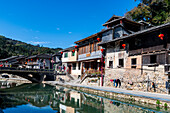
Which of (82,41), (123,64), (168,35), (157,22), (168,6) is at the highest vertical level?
(168,6)

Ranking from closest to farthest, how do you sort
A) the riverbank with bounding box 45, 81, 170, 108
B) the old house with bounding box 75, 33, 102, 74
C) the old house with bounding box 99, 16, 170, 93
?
1. the riverbank with bounding box 45, 81, 170, 108
2. the old house with bounding box 99, 16, 170, 93
3. the old house with bounding box 75, 33, 102, 74

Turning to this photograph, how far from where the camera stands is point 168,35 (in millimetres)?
16031

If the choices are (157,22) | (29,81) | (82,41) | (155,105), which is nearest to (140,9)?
(157,22)

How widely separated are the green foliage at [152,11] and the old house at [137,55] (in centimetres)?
825

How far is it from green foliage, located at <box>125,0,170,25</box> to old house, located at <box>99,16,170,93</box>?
8248mm

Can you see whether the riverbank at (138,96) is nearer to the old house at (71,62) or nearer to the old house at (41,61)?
the old house at (71,62)

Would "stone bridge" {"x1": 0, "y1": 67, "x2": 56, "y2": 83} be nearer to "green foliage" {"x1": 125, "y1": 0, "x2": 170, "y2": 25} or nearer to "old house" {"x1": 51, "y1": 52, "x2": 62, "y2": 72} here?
"old house" {"x1": 51, "y1": 52, "x2": 62, "y2": 72}

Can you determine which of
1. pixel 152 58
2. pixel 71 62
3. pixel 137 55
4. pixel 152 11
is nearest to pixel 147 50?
pixel 152 58

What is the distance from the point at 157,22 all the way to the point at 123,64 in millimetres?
16232

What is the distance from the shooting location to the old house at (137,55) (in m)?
16.3

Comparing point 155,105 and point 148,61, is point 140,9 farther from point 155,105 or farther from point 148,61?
point 155,105

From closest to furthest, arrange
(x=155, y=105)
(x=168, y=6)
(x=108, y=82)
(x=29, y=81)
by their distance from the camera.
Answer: (x=155, y=105) → (x=108, y=82) → (x=168, y=6) → (x=29, y=81)

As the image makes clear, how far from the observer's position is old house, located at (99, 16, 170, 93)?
16.3 meters

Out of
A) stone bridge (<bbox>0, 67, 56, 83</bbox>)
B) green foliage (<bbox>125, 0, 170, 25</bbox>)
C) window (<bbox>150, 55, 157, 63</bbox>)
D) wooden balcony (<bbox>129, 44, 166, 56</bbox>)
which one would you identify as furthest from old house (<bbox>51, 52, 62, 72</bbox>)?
window (<bbox>150, 55, 157, 63</bbox>)
